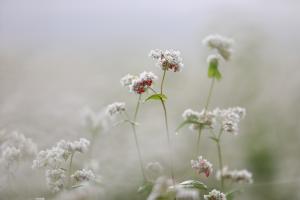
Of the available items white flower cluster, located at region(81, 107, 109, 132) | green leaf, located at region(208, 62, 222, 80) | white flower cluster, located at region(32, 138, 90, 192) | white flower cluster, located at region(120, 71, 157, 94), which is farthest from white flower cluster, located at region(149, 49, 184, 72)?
white flower cluster, located at region(81, 107, 109, 132)

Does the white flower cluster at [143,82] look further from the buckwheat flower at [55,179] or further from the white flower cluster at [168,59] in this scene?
the buckwheat flower at [55,179]

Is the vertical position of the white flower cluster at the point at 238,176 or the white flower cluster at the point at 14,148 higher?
the white flower cluster at the point at 14,148

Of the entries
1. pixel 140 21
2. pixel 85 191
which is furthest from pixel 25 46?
pixel 85 191

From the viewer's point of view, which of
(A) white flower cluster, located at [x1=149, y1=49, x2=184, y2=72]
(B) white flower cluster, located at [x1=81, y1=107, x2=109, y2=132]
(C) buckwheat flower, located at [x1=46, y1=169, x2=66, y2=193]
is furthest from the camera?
(B) white flower cluster, located at [x1=81, y1=107, x2=109, y2=132]

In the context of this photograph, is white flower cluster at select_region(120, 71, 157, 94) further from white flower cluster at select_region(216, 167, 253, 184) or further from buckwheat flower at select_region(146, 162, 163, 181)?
white flower cluster at select_region(216, 167, 253, 184)

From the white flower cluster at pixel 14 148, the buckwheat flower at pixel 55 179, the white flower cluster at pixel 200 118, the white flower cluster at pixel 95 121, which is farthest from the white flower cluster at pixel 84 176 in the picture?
the white flower cluster at pixel 95 121

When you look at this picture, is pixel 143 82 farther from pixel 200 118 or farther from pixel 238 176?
pixel 238 176
